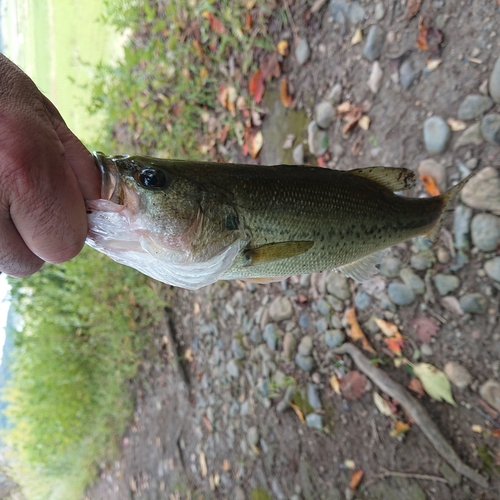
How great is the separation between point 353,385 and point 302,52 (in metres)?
2.35

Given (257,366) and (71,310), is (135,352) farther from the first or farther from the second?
(257,366)

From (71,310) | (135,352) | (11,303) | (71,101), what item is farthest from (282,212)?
(71,101)

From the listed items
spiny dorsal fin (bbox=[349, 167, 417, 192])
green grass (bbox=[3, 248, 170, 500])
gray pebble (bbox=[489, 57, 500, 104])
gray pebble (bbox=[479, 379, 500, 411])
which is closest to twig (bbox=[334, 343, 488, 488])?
gray pebble (bbox=[479, 379, 500, 411])

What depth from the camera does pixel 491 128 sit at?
209cm

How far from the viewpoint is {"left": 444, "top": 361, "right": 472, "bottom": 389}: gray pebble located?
2.21 m

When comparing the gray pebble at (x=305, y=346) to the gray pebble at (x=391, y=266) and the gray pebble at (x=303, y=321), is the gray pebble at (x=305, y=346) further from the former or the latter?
the gray pebble at (x=391, y=266)

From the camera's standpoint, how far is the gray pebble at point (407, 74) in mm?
2426

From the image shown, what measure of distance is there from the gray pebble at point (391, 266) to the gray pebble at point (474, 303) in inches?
16.0

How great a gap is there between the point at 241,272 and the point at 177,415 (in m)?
3.33

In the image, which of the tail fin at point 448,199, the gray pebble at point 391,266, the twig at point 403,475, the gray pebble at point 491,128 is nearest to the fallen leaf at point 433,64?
the gray pebble at point 491,128

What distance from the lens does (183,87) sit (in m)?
3.98

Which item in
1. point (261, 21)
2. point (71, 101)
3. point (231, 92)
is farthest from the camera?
point (71, 101)

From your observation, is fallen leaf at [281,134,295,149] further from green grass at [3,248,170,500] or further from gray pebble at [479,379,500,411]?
green grass at [3,248,170,500]

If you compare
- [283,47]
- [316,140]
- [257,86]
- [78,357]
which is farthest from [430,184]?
[78,357]
